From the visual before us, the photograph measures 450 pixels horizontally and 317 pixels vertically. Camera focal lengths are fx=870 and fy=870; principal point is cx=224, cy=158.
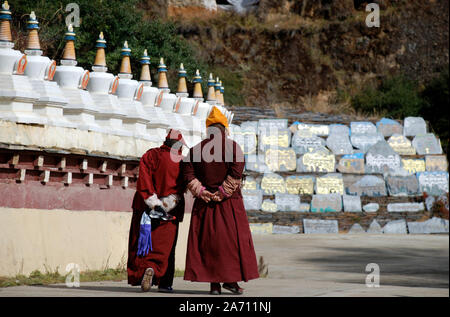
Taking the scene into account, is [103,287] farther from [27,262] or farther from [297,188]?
[297,188]

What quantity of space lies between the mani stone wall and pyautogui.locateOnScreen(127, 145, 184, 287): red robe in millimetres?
13930

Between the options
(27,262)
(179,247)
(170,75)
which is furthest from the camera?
(170,75)

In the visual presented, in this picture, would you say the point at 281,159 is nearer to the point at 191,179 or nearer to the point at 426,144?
the point at 426,144

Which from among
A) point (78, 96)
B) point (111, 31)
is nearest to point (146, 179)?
point (78, 96)

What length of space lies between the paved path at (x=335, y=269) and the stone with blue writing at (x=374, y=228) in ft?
3.79

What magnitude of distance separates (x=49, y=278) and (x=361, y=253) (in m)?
9.16

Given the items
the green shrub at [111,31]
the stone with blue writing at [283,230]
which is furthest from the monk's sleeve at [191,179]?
the stone with blue writing at [283,230]

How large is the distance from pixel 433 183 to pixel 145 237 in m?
17.0

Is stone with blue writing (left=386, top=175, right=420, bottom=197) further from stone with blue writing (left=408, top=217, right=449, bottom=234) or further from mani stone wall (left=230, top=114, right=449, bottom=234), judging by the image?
stone with blue writing (left=408, top=217, right=449, bottom=234)

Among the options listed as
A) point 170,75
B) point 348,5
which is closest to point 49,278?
point 170,75

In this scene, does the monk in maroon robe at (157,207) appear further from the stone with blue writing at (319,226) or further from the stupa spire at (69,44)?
the stone with blue writing at (319,226)

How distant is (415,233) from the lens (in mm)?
23328

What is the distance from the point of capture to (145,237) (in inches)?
330

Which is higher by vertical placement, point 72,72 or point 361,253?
point 72,72
